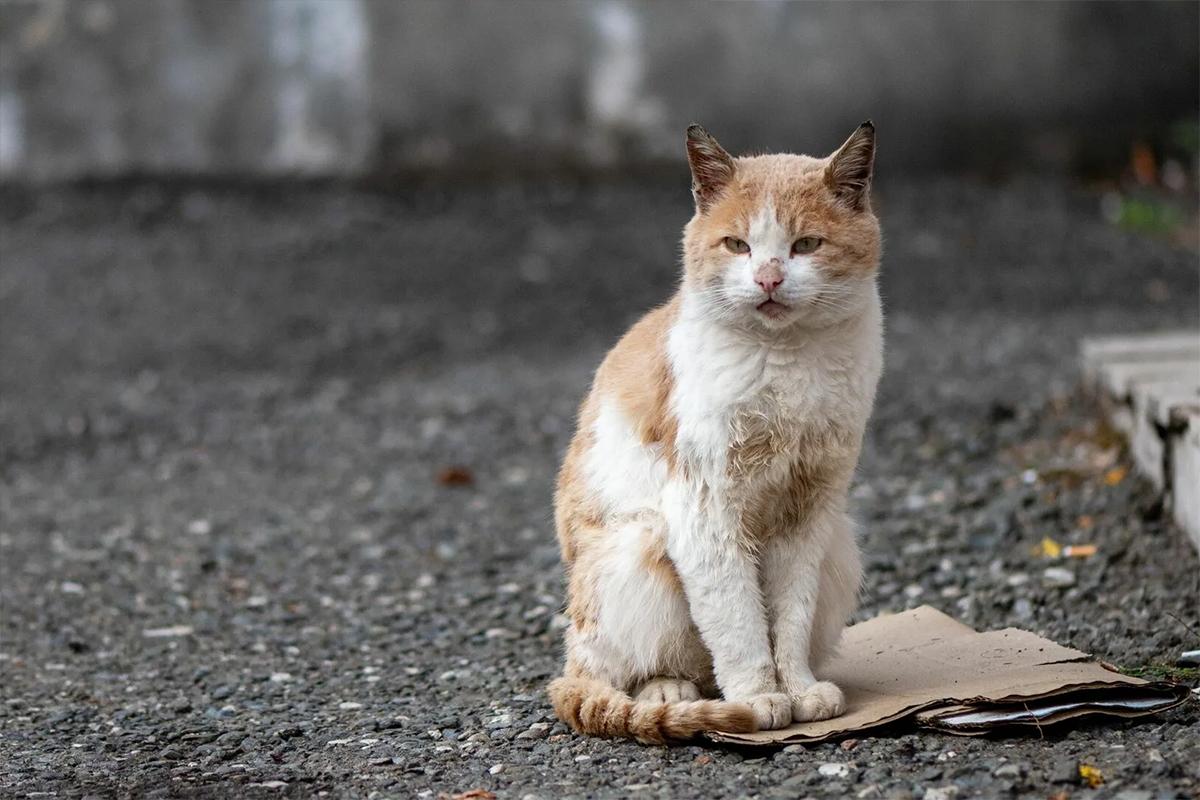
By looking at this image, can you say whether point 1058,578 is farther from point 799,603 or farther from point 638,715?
point 638,715

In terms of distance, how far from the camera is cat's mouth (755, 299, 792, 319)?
3.27 metres

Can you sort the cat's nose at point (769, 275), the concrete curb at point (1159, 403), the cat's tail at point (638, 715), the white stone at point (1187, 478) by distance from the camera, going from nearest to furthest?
the cat's nose at point (769, 275) < the cat's tail at point (638, 715) < the white stone at point (1187, 478) < the concrete curb at point (1159, 403)

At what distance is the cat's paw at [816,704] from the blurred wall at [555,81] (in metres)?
8.66

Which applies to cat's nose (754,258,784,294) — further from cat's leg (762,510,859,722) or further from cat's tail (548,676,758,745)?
cat's tail (548,676,758,745)

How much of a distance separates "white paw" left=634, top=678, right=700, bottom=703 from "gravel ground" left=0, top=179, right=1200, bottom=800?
0.61 feet

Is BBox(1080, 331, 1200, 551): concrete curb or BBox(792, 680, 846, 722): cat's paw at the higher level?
BBox(1080, 331, 1200, 551): concrete curb

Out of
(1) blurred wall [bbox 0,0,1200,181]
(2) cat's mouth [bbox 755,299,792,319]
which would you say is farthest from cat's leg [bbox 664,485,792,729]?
(1) blurred wall [bbox 0,0,1200,181]

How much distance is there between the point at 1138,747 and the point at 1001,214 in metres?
8.49

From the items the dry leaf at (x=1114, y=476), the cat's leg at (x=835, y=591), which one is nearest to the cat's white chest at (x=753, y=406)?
the cat's leg at (x=835, y=591)

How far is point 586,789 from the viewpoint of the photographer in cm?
320

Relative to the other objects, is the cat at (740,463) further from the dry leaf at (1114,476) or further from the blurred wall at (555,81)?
the blurred wall at (555,81)

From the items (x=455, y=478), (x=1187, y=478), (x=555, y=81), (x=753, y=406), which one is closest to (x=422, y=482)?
(x=455, y=478)

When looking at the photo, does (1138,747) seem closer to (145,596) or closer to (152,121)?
(145,596)

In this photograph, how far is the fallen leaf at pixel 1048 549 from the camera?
503 centimetres
